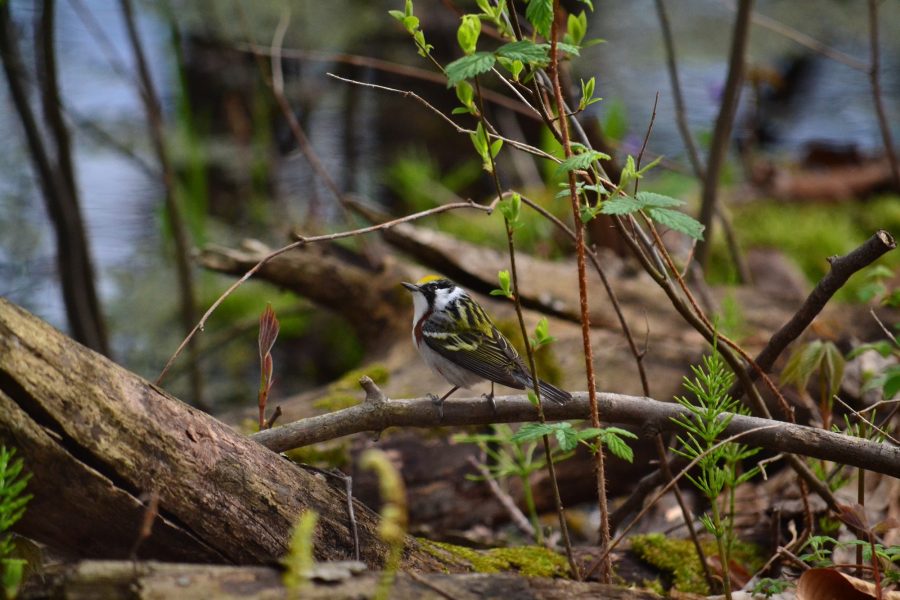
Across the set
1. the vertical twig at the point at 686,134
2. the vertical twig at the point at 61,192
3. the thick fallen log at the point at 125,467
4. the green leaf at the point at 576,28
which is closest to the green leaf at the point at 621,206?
the green leaf at the point at 576,28

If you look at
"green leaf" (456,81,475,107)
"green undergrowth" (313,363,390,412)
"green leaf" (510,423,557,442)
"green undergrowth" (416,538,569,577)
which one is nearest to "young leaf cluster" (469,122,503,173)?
"green leaf" (456,81,475,107)

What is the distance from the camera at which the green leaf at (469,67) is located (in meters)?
1.67

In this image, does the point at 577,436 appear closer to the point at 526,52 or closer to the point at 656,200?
the point at 656,200

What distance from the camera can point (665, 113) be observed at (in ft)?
25.9

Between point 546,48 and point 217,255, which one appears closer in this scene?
point 546,48

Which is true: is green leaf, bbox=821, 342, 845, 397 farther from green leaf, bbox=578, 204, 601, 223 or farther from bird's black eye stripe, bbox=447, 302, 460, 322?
bird's black eye stripe, bbox=447, 302, 460, 322

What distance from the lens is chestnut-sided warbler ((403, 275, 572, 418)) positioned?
116 inches

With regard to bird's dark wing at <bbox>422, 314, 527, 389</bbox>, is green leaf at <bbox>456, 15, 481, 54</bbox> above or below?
above

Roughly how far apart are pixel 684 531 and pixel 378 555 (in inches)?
61.4

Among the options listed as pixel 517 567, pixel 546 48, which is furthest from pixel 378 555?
pixel 546 48

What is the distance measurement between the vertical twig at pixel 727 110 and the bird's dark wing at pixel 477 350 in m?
1.73

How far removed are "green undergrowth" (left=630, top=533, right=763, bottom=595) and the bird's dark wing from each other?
649mm

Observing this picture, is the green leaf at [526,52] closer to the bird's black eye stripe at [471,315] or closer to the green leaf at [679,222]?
the green leaf at [679,222]

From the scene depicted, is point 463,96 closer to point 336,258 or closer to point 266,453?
point 266,453
